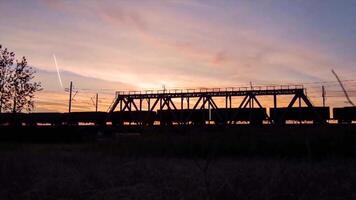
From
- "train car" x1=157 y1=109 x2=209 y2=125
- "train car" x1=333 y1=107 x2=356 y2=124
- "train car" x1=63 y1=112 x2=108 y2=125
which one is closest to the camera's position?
"train car" x1=333 y1=107 x2=356 y2=124

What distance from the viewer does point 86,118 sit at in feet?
217

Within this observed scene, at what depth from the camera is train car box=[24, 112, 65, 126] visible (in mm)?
68000

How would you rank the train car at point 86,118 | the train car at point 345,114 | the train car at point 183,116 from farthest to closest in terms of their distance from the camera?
the train car at point 86,118, the train car at point 183,116, the train car at point 345,114

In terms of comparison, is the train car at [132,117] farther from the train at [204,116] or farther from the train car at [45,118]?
the train car at [45,118]

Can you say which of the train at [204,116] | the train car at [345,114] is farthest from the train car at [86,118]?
the train car at [345,114]

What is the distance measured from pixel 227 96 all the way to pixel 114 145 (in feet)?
A: 118

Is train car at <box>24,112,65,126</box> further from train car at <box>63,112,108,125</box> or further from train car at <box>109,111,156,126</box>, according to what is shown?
train car at <box>109,111,156,126</box>

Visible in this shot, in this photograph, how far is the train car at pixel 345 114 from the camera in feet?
167

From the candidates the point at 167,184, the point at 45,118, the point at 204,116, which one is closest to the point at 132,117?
the point at 204,116

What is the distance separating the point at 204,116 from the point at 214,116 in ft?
5.80

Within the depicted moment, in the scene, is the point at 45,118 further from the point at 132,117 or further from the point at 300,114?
the point at 300,114

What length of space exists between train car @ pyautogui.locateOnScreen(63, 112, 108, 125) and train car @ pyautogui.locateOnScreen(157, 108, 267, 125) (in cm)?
1054

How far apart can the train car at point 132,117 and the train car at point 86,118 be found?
1.51 meters

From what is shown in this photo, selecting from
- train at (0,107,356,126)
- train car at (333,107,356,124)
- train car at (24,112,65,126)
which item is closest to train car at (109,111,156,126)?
train at (0,107,356,126)
